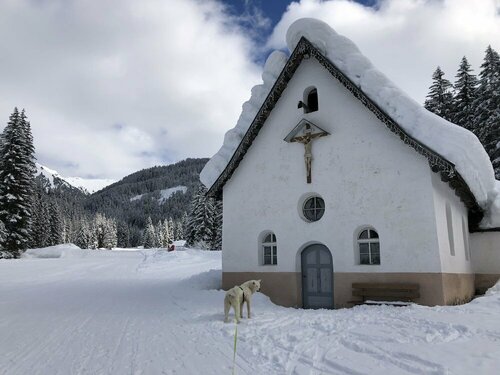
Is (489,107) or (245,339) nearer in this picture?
(245,339)

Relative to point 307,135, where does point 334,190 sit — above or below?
below

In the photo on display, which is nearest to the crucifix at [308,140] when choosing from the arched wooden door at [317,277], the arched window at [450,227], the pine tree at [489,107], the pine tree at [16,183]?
the arched wooden door at [317,277]

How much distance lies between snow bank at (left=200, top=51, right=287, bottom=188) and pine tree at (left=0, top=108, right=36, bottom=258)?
2907 centimetres

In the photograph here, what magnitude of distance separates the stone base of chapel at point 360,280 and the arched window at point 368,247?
0.56 metres

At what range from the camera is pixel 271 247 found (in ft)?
50.5

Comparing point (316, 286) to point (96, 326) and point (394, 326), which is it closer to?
point (394, 326)

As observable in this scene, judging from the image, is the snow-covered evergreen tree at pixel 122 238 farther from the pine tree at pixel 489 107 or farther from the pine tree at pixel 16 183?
the pine tree at pixel 489 107

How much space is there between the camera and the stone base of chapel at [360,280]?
1165cm

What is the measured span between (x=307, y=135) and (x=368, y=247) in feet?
14.8

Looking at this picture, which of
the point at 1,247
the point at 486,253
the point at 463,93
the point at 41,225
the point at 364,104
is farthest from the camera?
the point at 41,225

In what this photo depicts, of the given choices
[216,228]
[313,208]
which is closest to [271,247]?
[313,208]

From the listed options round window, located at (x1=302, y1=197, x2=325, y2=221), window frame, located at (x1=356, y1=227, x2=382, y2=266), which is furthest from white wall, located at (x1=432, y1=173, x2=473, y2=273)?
round window, located at (x1=302, y1=197, x2=325, y2=221)

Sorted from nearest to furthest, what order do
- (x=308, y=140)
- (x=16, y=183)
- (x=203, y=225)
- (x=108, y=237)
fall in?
(x=308, y=140) < (x=16, y=183) < (x=203, y=225) < (x=108, y=237)

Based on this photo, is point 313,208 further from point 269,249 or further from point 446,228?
point 446,228
